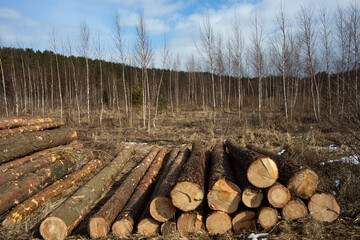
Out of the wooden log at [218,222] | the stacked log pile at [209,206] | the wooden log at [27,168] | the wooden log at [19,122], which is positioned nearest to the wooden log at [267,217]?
the stacked log pile at [209,206]

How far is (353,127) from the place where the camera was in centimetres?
452

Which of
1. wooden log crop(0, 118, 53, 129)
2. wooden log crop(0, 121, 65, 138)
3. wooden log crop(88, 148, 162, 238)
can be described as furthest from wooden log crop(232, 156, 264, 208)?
wooden log crop(0, 118, 53, 129)

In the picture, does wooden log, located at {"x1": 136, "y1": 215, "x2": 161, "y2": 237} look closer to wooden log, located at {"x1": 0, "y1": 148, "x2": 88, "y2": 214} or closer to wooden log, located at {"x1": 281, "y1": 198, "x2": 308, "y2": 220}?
wooden log, located at {"x1": 281, "y1": 198, "x2": 308, "y2": 220}

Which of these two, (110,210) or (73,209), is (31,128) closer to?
(73,209)

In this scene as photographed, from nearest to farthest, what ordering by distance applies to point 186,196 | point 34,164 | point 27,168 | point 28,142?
point 186,196, point 27,168, point 34,164, point 28,142

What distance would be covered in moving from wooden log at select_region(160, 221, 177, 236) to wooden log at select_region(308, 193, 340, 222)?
2.06 meters

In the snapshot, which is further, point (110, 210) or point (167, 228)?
point (110, 210)

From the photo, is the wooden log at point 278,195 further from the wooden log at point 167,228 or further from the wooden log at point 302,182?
the wooden log at point 167,228

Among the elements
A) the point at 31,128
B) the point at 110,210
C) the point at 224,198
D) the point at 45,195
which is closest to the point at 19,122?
the point at 31,128

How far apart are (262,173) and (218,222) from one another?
96 centimetres

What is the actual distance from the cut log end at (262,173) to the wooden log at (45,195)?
146 inches

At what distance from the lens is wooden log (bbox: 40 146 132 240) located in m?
3.10

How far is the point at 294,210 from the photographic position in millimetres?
3154

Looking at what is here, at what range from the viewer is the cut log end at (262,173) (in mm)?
3033
